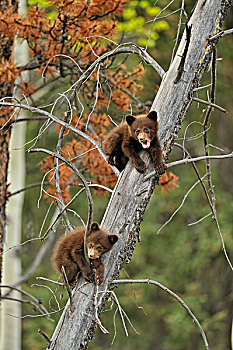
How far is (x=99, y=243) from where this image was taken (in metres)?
2.92

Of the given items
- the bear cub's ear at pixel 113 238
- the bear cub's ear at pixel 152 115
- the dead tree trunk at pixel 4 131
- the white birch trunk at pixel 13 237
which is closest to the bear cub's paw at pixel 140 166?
the bear cub's ear at pixel 152 115

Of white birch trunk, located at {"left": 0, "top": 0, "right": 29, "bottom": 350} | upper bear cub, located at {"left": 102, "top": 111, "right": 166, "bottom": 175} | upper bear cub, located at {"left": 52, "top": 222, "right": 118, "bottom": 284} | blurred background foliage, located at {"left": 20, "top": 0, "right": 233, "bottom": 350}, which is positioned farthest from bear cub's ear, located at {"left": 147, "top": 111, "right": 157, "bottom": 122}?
blurred background foliage, located at {"left": 20, "top": 0, "right": 233, "bottom": 350}

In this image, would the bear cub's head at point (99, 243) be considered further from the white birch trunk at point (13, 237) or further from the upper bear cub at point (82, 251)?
the white birch trunk at point (13, 237)

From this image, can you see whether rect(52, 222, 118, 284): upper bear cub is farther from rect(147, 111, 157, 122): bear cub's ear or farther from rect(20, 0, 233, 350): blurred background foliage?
rect(20, 0, 233, 350): blurred background foliage

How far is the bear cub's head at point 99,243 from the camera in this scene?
293 cm

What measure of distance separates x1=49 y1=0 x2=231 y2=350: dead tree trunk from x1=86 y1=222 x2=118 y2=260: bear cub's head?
0.08 m

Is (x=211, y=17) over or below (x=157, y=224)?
below

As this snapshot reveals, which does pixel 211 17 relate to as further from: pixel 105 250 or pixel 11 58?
pixel 11 58

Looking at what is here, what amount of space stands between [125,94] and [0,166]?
1.45m

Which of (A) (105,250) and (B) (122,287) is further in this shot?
(B) (122,287)

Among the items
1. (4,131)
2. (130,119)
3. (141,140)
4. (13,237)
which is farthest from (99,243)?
(13,237)

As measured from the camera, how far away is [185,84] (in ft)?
10.2

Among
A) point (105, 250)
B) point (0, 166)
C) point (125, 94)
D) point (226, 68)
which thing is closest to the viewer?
point (105, 250)

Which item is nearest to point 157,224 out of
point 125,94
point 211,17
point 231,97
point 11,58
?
point 231,97
